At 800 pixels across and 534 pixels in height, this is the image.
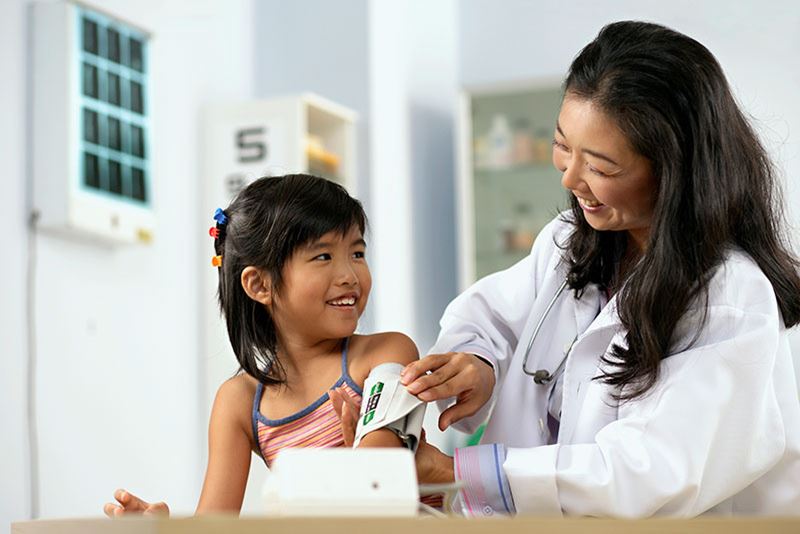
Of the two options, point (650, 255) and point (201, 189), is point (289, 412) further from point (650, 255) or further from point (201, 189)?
point (201, 189)

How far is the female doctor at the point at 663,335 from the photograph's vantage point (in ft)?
4.25

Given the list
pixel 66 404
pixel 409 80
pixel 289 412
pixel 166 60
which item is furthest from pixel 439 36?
pixel 289 412

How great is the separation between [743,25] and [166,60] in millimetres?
2106

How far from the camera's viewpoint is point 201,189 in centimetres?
457

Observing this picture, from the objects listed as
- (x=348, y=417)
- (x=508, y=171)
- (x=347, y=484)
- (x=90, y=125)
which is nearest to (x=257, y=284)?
(x=348, y=417)

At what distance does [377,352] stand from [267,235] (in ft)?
0.76

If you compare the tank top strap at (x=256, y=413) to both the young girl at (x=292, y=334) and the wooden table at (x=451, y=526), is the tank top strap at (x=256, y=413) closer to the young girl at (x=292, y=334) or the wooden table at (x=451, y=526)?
the young girl at (x=292, y=334)

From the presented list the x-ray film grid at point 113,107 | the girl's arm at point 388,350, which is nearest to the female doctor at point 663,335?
the girl's arm at point 388,350

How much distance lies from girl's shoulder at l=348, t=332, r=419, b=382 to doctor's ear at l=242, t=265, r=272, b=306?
0.14m

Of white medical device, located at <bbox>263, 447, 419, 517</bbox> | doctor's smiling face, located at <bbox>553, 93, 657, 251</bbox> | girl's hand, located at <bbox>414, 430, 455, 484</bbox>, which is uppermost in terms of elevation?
doctor's smiling face, located at <bbox>553, 93, 657, 251</bbox>

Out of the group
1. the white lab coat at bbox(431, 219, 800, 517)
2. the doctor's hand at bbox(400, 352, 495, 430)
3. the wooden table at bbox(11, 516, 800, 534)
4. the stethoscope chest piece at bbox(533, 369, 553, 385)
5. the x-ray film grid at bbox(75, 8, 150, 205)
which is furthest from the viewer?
the x-ray film grid at bbox(75, 8, 150, 205)

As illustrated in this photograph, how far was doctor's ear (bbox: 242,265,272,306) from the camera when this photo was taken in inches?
66.2

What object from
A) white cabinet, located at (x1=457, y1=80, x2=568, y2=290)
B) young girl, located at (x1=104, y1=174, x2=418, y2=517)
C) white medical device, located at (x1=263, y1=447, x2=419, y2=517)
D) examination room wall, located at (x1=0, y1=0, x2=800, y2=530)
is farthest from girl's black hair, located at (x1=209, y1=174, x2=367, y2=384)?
white cabinet, located at (x1=457, y1=80, x2=568, y2=290)

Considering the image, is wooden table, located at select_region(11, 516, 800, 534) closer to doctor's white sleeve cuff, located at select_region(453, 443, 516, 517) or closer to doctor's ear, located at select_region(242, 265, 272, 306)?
doctor's white sleeve cuff, located at select_region(453, 443, 516, 517)
